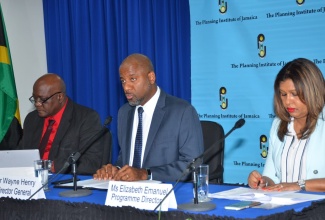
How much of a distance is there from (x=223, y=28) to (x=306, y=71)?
6.41ft

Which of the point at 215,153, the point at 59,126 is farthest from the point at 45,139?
the point at 215,153

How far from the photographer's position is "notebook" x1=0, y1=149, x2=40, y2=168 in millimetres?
3627

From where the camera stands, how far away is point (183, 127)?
12.9 feet

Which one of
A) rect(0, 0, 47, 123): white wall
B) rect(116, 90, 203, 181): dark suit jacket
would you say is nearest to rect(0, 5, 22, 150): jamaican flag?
rect(0, 0, 47, 123): white wall

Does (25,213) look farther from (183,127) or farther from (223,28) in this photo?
(223,28)

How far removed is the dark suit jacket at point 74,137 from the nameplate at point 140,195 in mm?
1650

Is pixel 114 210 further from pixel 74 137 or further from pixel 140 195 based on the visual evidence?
pixel 74 137

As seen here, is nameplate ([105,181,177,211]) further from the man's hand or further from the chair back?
the chair back

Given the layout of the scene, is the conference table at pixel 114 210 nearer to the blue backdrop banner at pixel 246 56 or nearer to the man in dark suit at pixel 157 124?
the man in dark suit at pixel 157 124

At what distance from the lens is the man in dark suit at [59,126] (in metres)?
4.52

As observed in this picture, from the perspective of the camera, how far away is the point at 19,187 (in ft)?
9.98

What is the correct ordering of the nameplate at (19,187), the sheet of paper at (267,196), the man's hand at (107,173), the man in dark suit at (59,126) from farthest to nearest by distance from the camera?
the man in dark suit at (59,126), the man's hand at (107,173), the nameplate at (19,187), the sheet of paper at (267,196)

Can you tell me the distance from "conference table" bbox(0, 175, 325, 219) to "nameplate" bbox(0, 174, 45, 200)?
0.14ft

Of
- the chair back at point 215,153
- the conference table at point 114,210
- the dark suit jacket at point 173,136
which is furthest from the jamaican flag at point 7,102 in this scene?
the conference table at point 114,210
